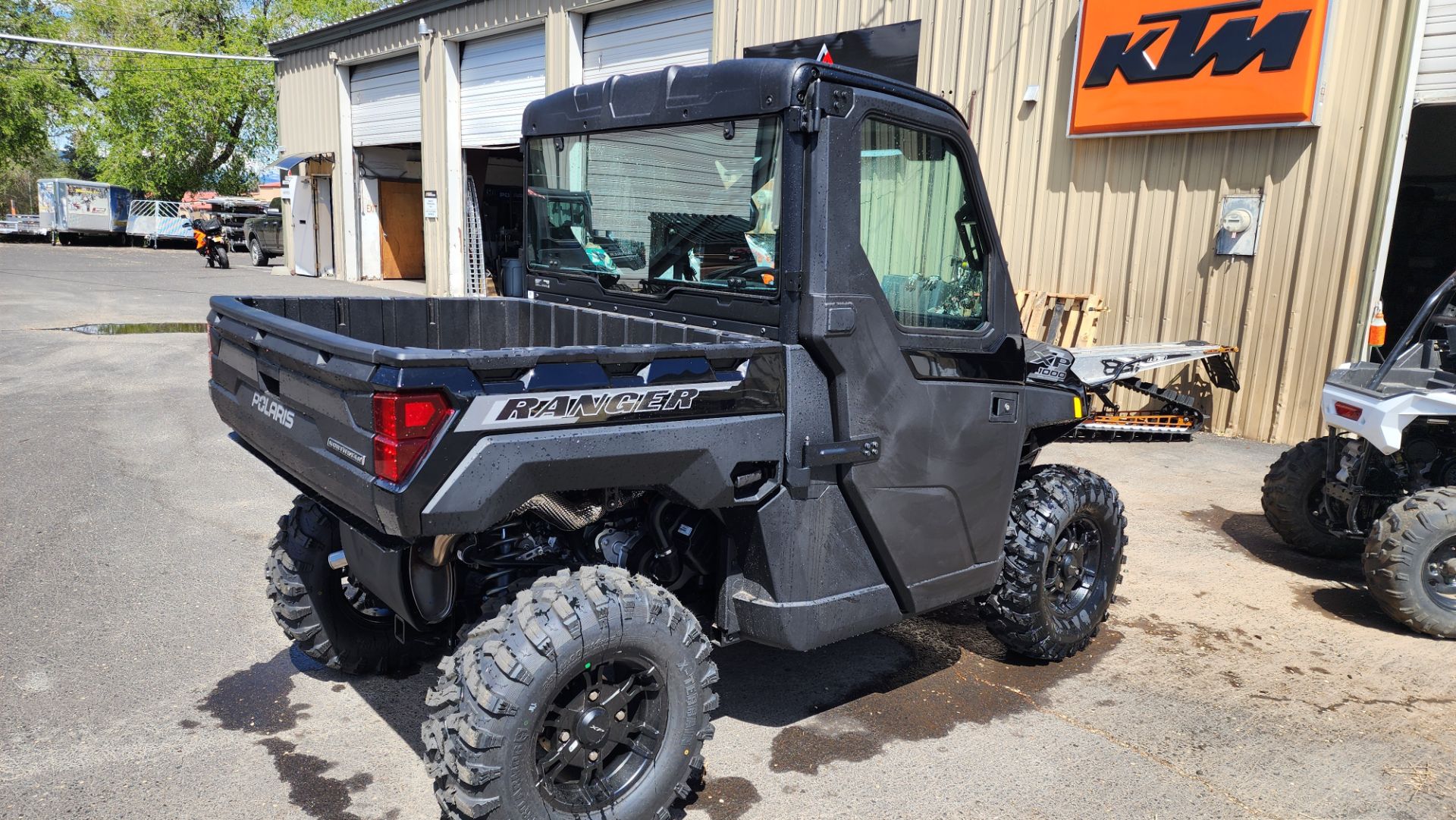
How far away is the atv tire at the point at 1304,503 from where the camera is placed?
5.96 m

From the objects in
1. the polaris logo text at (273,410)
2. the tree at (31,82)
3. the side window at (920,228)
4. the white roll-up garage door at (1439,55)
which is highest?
the tree at (31,82)

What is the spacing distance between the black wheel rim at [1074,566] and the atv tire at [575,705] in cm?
195

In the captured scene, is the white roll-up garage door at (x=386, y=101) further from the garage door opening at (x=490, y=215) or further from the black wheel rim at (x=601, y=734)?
the black wheel rim at (x=601, y=734)

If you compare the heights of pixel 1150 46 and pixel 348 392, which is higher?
pixel 1150 46

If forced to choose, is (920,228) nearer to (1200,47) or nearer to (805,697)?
(805,697)

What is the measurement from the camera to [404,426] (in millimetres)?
2547

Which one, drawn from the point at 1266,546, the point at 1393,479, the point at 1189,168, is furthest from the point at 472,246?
the point at 1393,479

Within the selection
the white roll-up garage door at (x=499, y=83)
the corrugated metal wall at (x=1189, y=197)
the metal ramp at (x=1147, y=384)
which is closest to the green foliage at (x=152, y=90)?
the white roll-up garage door at (x=499, y=83)

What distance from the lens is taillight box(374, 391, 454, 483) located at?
2.54 metres

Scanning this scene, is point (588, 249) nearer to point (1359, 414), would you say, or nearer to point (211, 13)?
point (1359, 414)

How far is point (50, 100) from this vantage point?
38969 mm

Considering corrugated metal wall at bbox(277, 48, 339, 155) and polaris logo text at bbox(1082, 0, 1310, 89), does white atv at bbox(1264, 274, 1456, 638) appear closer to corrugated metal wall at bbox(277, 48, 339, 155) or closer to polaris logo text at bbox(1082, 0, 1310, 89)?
polaris logo text at bbox(1082, 0, 1310, 89)

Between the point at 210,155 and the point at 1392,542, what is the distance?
45.4m

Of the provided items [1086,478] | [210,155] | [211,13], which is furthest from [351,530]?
[211,13]
